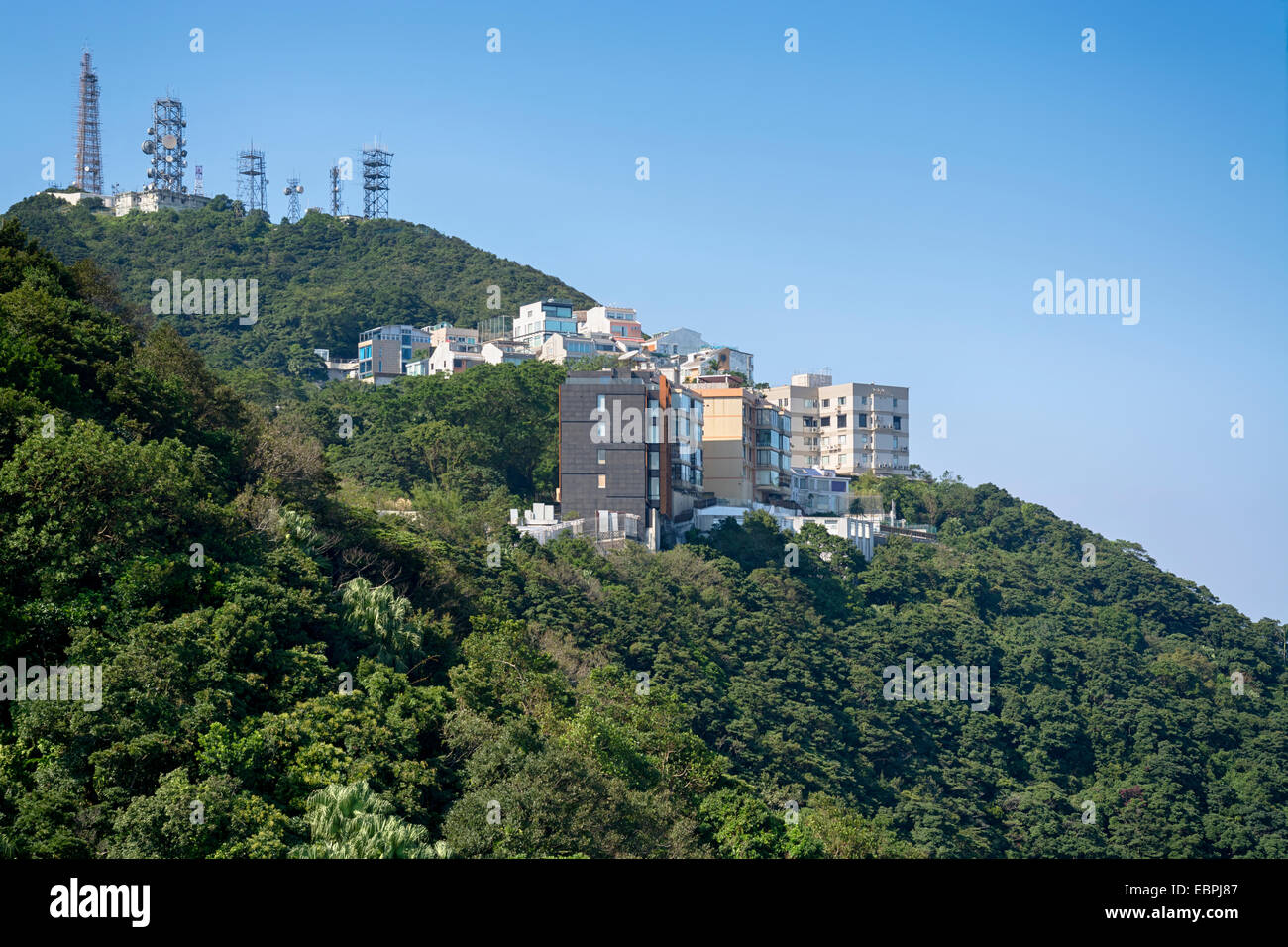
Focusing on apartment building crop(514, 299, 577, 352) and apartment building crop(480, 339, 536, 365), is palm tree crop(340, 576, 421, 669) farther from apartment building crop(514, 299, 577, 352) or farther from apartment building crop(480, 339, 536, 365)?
apartment building crop(514, 299, 577, 352)

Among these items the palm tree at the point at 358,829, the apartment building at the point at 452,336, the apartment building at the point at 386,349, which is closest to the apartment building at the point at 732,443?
the apartment building at the point at 452,336

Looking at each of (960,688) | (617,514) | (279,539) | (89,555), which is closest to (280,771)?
(89,555)

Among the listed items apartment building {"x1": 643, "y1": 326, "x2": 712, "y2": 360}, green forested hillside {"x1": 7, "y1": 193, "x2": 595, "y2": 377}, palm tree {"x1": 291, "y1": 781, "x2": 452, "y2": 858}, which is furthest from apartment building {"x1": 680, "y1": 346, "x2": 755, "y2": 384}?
palm tree {"x1": 291, "y1": 781, "x2": 452, "y2": 858}

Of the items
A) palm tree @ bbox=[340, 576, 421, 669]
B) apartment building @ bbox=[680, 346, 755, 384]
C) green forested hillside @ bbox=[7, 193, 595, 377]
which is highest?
green forested hillside @ bbox=[7, 193, 595, 377]

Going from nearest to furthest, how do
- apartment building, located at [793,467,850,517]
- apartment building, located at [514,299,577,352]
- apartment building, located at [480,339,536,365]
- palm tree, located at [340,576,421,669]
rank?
palm tree, located at [340,576,421,669], apartment building, located at [793,467,850,517], apartment building, located at [480,339,536,365], apartment building, located at [514,299,577,352]

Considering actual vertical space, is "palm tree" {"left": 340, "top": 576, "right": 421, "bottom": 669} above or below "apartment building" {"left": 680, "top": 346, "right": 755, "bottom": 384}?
below

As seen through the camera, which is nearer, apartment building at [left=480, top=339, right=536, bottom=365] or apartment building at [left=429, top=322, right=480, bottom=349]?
apartment building at [left=480, top=339, right=536, bottom=365]

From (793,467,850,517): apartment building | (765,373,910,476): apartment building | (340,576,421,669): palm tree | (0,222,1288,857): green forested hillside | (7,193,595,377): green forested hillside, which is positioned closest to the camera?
(0,222,1288,857): green forested hillside

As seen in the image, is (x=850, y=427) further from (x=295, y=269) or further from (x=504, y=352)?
(x=295, y=269)
